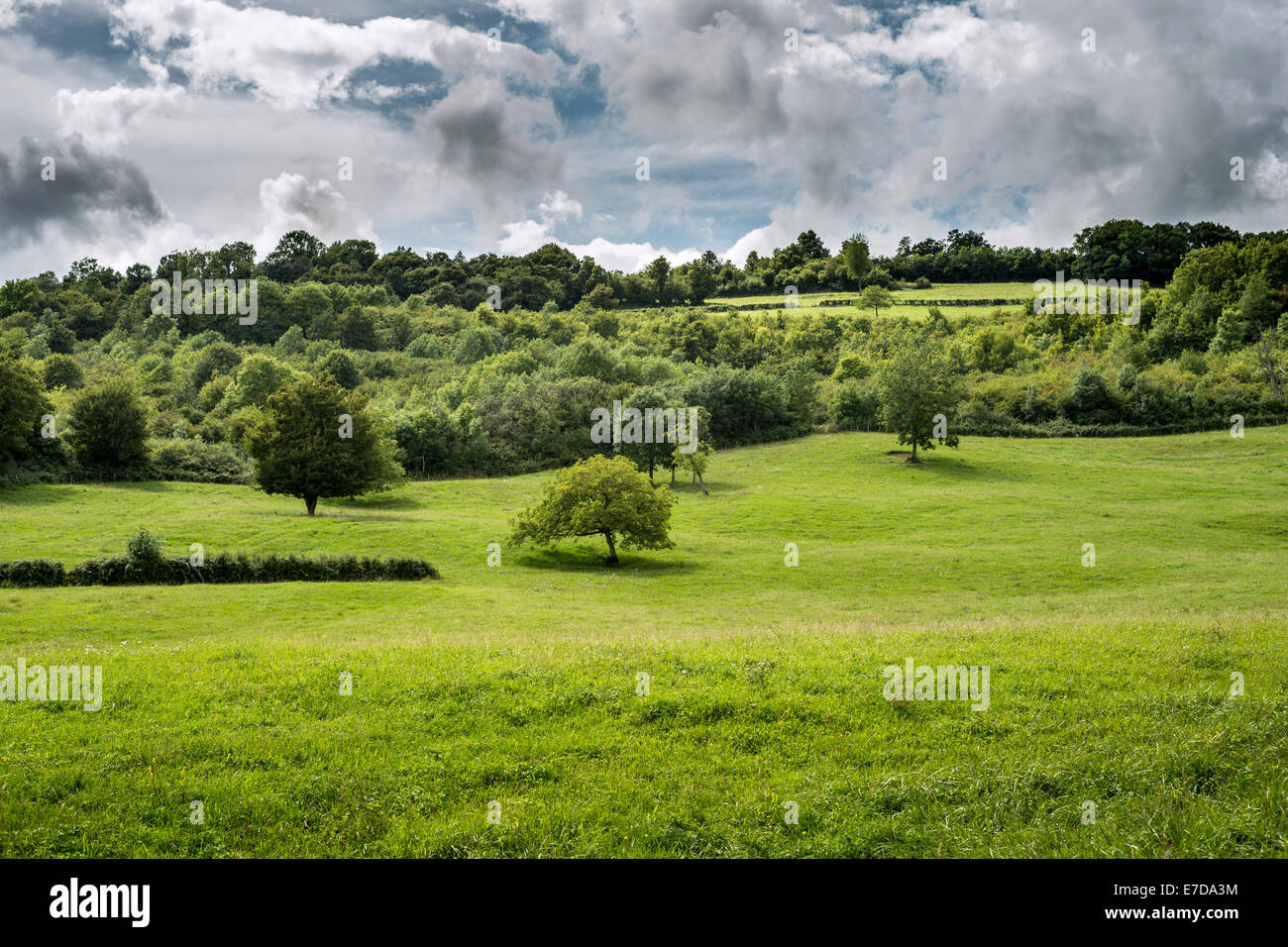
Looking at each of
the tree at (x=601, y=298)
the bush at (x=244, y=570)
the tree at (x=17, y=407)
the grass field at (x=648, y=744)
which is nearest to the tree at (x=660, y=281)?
the tree at (x=601, y=298)

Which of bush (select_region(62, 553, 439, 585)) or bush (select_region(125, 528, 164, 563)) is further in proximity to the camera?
bush (select_region(125, 528, 164, 563))

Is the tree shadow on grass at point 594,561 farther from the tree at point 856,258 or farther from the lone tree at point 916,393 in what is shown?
the tree at point 856,258

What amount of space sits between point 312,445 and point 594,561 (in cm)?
2275

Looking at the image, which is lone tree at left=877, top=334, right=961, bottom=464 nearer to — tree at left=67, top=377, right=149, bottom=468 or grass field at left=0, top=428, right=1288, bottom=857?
grass field at left=0, top=428, right=1288, bottom=857

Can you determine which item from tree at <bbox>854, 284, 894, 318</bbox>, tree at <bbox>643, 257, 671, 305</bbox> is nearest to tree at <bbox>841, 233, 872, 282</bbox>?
tree at <bbox>854, 284, 894, 318</bbox>

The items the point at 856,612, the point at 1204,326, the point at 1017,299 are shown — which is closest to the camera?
the point at 856,612

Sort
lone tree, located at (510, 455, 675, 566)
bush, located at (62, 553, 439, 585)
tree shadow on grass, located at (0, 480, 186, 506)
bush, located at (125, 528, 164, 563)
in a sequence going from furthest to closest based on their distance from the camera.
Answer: tree shadow on grass, located at (0, 480, 186, 506) → lone tree, located at (510, 455, 675, 566) → bush, located at (125, 528, 164, 563) → bush, located at (62, 553, 439, 585)

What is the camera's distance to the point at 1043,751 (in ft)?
31.7

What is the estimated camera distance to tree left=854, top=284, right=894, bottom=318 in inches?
5849

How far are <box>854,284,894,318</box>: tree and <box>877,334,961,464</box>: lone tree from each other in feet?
248

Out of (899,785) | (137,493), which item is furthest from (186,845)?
(137,493)

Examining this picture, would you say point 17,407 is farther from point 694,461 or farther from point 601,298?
point 601,298

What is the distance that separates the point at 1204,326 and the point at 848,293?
255 feet
